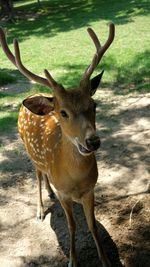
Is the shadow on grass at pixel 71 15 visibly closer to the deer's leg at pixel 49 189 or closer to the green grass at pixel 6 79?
the green grass at pixel 6 79

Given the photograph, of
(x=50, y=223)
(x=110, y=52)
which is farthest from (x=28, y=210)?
(x=110, y=52)

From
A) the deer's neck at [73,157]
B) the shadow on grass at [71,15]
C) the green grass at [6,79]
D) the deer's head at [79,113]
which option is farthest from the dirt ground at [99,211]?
the shadow on grass at [71,15]

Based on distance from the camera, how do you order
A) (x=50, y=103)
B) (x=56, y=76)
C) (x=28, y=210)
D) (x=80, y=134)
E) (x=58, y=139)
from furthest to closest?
(x=56, y=76) → (x=28, y=210) → (x=58, y=139) → (x=50, y=103) → (x=80, y=134)

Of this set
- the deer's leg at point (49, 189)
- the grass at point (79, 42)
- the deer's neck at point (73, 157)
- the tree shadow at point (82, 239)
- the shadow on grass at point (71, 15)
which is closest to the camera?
the deer's neck at point (73, 157)

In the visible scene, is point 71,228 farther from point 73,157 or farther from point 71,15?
point 71,15

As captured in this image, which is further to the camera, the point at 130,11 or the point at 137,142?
the point at 130,11

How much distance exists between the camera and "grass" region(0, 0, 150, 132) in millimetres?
9242

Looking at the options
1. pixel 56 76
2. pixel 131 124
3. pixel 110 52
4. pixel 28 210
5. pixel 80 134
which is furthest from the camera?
pixel 110 52

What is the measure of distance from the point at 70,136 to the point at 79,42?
11.1m

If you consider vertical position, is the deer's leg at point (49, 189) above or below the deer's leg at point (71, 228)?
below

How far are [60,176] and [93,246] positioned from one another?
35.2 inches

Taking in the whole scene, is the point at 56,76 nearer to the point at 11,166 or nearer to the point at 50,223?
the point at 11,166

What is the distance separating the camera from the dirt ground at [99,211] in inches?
162

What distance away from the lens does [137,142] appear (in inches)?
240
